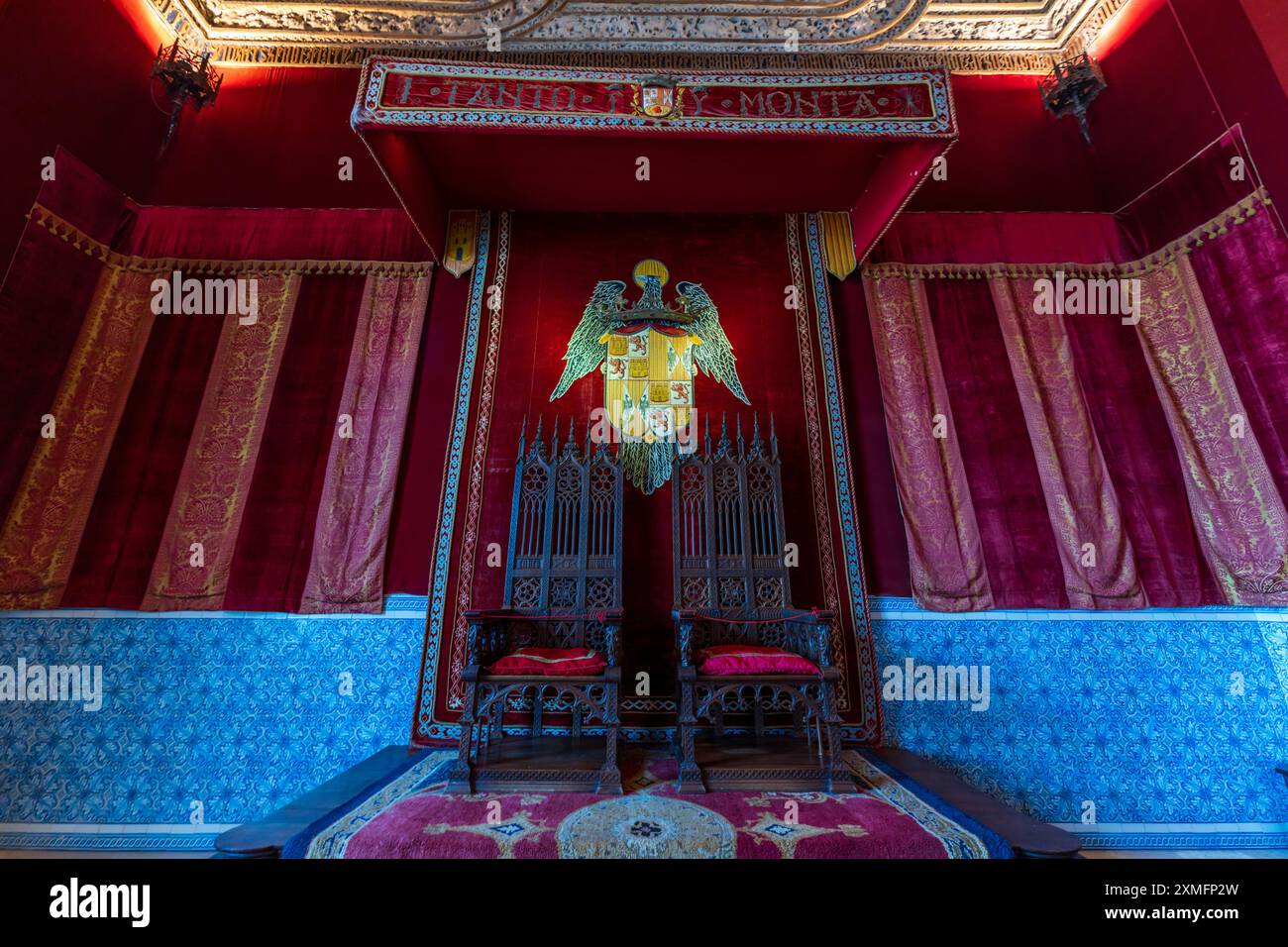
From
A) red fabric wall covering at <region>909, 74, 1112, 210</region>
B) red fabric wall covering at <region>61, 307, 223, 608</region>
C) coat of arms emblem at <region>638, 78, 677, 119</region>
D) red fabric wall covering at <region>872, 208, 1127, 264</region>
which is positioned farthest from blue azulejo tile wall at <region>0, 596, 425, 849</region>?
red fabric wall covering at <region>909, 74, 1112, 210</region>

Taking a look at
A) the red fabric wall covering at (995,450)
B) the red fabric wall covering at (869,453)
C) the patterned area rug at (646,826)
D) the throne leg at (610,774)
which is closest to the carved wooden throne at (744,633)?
the patterned area rug at (646,826)

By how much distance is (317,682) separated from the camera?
3.19 meters

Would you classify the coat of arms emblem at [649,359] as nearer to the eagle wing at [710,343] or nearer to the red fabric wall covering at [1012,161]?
the eagle wing at [710,343]

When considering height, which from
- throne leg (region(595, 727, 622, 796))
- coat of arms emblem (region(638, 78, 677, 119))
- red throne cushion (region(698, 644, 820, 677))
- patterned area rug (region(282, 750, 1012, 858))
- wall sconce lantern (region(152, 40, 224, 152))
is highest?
wall sconce lantern (region(152, 40, 224, 152))

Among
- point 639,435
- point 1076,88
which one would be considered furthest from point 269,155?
point 1076,88

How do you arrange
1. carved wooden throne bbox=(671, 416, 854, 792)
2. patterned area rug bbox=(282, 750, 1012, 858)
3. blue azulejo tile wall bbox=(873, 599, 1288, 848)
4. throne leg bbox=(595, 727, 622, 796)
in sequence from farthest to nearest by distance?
blue azulejo tile wall bbox=(873, 599, 1288, 848) < carved wooden throne bbox=(671, 416, 854, 792) < throne leg bbox=(595, 727, 622, 796) < patterned area rug bbox=(282, 750, 1012, 858)

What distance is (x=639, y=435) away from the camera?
3633mm

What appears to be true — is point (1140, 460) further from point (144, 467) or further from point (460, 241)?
point (144, 467)

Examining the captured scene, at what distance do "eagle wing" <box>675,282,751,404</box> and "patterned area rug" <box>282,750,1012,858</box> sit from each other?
2.41m

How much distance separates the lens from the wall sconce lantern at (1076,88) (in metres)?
4.18

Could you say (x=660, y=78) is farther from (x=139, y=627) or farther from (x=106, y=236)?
(x=139, y=627)

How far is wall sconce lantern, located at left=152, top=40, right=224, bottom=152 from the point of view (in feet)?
13.3

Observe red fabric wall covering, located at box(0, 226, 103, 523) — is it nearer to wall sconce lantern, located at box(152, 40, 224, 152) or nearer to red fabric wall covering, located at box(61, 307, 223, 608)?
red fabric wall covering, located at box(61, 307, 223, 608)

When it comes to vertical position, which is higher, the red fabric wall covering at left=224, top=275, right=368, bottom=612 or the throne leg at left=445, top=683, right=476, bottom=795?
the red fabric wall covering at left=224, top=275, right=368, bottom=612
